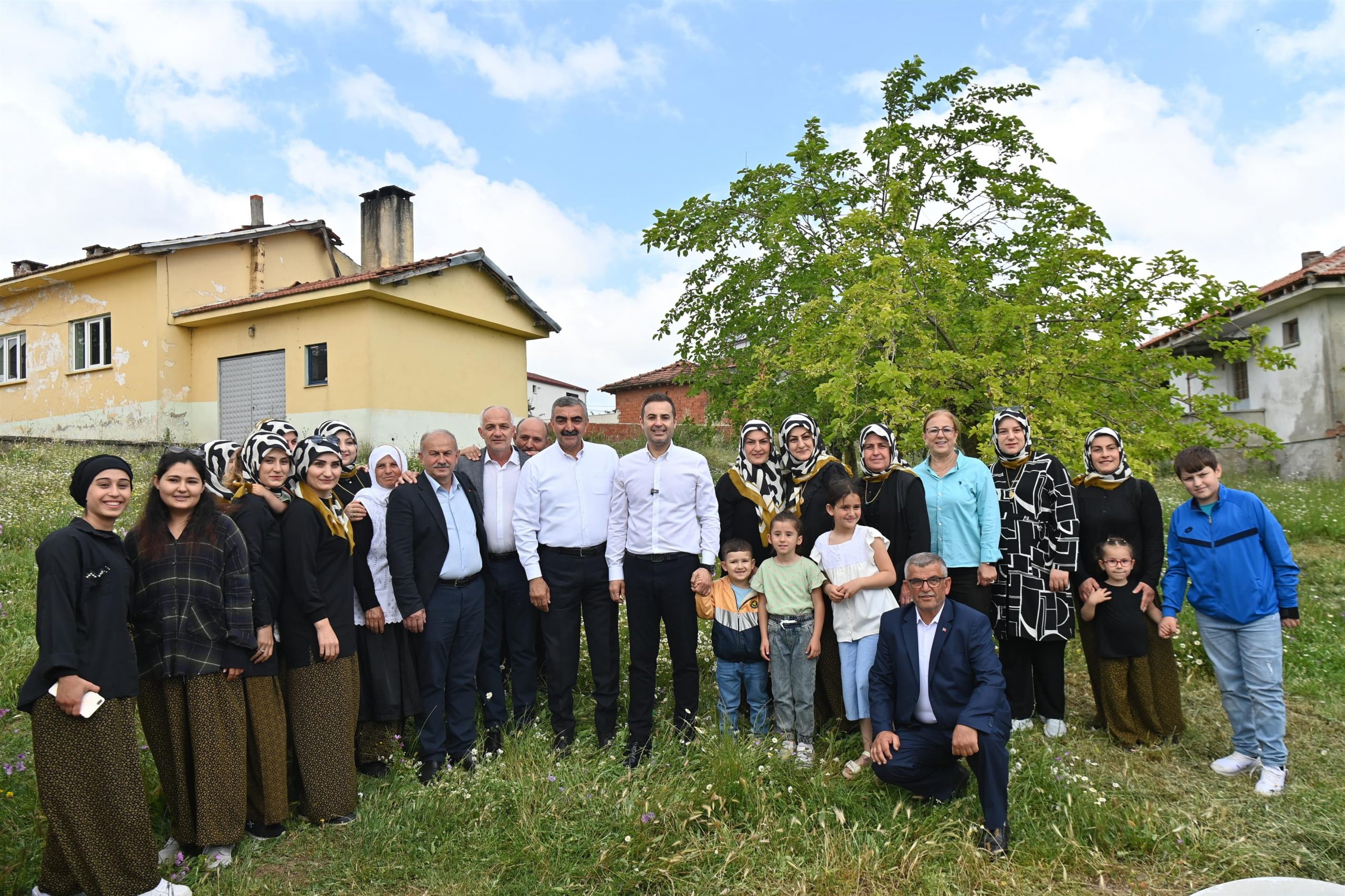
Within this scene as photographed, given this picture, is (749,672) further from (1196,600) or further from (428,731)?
(1196,600)

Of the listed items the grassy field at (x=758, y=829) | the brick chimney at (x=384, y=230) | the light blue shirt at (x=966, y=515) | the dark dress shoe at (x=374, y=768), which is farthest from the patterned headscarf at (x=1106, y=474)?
the brick chimney at (x=384, y=230)

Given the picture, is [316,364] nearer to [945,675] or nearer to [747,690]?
[747,690]

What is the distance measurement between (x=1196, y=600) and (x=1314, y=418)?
60.2ft

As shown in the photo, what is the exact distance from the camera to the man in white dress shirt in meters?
4.80

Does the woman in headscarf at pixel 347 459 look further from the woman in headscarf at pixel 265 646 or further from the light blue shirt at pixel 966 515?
the light blue shirt at pixel 966 515

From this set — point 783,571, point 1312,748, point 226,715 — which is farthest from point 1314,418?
point 226,715

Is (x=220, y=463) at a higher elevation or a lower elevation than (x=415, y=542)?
higher

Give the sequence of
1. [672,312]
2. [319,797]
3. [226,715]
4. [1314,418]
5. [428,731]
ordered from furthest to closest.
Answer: [1314,418] < [672,312] < [428,731] < [319,797] < [226,715]

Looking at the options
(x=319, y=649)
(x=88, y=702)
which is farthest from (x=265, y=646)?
(x=88, y=702)

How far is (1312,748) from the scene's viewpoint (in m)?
5.03

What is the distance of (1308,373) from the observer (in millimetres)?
19094

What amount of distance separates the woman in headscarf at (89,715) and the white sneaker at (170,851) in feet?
0.92

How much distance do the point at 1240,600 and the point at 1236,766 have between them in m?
0.93

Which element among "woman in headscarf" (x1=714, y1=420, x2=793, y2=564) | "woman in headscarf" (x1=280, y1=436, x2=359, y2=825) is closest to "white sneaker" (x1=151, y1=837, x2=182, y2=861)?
"woman in headscarf" (x1=280, y1=436, x2=359, y2=825)
